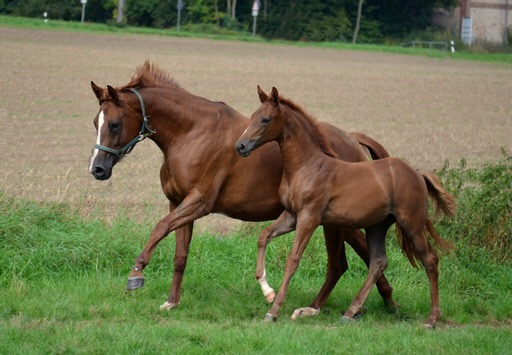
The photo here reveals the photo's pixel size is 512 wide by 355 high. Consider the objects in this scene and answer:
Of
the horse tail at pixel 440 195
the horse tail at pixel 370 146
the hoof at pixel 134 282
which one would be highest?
the horse tail at pixel 370 146

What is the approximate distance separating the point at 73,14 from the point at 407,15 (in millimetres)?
27854

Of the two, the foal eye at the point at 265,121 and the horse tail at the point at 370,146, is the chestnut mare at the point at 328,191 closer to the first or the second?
the foal eye at the point at 265,121

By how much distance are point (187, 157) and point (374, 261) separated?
2020 millimetres

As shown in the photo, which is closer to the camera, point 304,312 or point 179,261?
point 304,312

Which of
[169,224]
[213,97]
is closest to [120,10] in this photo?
[213,97]

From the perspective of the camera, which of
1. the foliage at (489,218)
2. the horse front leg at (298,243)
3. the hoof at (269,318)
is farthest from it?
the foliage at (489,218)

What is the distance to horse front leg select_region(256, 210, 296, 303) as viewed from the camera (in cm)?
763

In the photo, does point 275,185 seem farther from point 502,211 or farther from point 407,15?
point 407,15

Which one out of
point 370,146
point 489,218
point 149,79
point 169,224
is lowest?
point 489,218

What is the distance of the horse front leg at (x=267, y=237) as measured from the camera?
7.63 metres

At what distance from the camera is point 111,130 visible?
26.2ft

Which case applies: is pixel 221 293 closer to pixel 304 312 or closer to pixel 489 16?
pixel 304 312

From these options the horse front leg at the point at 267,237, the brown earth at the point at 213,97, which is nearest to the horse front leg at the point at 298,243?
the horse front leg at the point at 267,237

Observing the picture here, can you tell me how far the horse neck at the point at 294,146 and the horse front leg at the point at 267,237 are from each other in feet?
1.44
